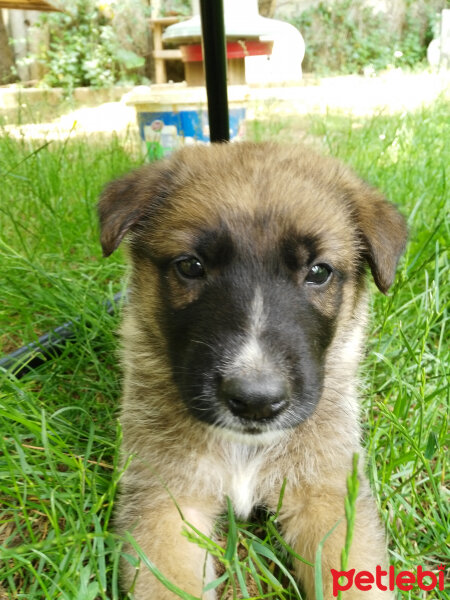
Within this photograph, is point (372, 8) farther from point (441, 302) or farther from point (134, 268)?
point (134, 268)

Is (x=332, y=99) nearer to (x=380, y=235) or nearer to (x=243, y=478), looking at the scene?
(x=380, y=235)

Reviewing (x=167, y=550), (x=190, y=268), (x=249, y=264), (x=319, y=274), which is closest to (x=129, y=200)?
(x=190, y=268)

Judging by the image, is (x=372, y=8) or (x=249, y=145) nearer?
(x=249, y=145)

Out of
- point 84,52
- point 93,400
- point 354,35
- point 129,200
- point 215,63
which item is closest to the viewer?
point 129,200

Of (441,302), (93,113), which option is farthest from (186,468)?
(93,113)

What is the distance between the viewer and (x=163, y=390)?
202 centimetres

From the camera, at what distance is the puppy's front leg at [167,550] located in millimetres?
1662

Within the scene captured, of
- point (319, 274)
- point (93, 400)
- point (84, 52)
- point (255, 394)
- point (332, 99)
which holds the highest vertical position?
point (84, 52)

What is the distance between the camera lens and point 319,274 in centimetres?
186

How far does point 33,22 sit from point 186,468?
1040 centimetres

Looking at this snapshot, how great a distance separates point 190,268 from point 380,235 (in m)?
0.64

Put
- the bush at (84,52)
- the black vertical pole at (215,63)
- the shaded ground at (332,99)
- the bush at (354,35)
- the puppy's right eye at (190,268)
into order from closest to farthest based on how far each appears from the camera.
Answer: the puppy's right eye at (190,268) < the black vertical pole at (215,63) < the shaded ground at (332,99) < the bush at (84,52) < the bush at (354,35)

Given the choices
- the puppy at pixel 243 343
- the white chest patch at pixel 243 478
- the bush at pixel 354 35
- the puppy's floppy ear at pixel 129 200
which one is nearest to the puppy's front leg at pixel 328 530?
the puppy at pixel 243 343

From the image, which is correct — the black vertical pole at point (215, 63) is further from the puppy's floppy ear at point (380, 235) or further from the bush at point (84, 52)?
the bush at point (84, 52)
